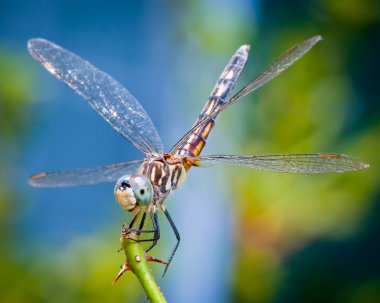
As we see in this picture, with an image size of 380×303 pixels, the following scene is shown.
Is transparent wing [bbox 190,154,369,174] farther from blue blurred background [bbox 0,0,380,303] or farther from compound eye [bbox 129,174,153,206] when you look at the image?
blue blurred background [bbox 0,0,380,303]

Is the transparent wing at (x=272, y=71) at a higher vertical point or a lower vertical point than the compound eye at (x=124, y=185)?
higher

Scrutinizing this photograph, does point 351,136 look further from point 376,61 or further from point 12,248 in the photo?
point 12,248

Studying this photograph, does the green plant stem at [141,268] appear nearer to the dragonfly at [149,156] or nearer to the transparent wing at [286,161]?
the dragonfly at [149,156]

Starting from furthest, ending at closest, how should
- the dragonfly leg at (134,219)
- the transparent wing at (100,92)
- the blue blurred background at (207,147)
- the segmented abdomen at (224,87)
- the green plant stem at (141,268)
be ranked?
the blue blurred background at (207,147), the segmented abdomen at (224,87), the transparent wing at (100,92), the dragonfly leg at (134,219), the green plant stem at (141,268)

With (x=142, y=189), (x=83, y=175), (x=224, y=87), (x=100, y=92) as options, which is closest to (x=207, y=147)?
(x=224, y=87)

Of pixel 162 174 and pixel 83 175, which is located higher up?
pixel 83 175

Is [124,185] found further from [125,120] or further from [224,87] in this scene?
[224,87]

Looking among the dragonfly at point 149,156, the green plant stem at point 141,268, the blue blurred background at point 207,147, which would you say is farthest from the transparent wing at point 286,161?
the blue blurred background at point 207,147
